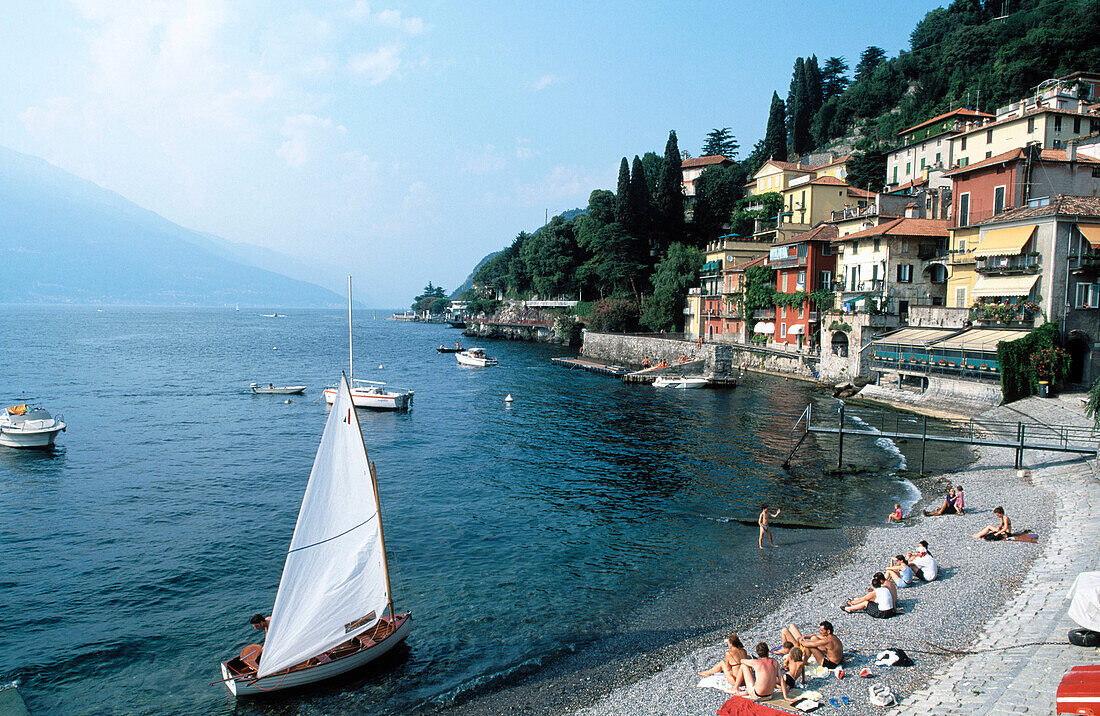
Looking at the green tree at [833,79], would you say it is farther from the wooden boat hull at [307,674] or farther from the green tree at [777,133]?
the wooden boat hull at [307,674]

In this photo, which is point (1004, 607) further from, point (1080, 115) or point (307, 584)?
point (1080, 115)

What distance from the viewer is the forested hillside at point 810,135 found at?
295 feet

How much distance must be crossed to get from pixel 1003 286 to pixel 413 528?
135ft

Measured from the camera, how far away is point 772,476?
103 ft

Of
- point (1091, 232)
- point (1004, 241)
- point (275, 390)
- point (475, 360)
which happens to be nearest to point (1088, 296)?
point (1091, 232)

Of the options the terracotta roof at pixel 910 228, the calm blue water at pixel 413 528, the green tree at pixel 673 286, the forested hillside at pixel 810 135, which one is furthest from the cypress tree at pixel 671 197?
the calm blue water at pixel 413 528

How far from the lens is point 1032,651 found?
42.5 ft

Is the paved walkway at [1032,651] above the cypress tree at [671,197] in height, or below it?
below

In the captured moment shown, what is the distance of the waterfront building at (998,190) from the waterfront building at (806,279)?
49.1 feet

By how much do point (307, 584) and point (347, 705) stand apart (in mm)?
2806

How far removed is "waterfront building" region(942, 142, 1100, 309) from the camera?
151ft

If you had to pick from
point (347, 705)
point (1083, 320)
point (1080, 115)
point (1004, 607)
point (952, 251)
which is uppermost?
point (1080, 115)

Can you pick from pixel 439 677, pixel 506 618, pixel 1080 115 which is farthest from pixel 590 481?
pixel 1080 115

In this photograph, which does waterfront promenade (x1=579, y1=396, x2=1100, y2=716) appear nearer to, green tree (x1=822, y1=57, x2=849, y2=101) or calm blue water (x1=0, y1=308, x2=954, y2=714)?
calm blue water (x1=0, y1=308, x2=954, y2=714)
